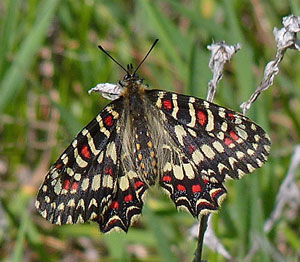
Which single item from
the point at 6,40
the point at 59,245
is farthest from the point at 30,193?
the point at 6,40

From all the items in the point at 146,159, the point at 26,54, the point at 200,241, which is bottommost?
the point at 200,241

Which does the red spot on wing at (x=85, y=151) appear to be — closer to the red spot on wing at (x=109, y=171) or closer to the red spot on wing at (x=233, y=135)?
the red spot on wing at (x=109, y=171)

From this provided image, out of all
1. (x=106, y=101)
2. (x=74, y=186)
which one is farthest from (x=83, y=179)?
(x=106, y=101)

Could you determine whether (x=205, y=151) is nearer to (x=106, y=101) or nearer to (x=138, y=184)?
(x=138, y=184)

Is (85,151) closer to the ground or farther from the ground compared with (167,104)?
closer to the ground

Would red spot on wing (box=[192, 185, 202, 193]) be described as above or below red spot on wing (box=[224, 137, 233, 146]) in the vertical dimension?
below

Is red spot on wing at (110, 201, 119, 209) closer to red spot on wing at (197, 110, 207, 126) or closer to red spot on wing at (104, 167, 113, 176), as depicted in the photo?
red spot on wing at (104, 167, 113, 176)

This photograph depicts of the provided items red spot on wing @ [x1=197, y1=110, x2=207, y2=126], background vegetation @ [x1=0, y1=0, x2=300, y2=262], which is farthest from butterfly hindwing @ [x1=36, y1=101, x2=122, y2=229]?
background vegetation @ [x1=0, y1=0, x2=300, y2=262]
